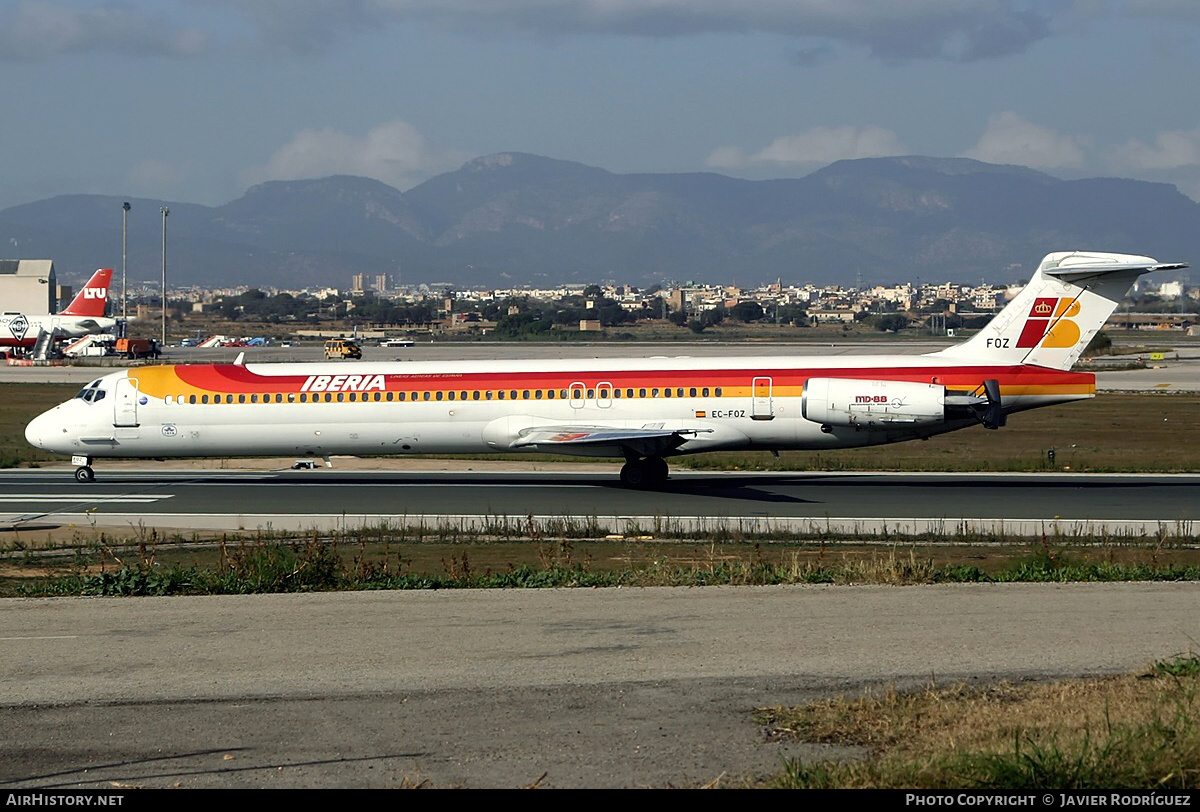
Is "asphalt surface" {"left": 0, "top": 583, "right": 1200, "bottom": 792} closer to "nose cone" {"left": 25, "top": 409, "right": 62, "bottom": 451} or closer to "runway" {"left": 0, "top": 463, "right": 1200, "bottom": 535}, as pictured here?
"runway" {"left": 0, "top": 463, "right": 1200, "bottom": 535}

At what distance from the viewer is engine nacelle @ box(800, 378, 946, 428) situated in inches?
1213

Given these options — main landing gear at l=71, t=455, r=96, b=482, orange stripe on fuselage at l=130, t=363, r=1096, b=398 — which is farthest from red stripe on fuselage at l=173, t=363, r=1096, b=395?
main landing gear at l=71, t=455, r=96, b=482

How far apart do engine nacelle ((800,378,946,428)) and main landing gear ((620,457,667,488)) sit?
3.99 metres

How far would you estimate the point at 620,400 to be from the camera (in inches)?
1276

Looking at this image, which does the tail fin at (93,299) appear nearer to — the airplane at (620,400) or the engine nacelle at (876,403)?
the airplane at (620,400)

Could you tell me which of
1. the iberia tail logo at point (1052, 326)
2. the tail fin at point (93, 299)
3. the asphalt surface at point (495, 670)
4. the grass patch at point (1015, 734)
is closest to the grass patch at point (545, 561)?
the asphalt surface at point (495, 670)

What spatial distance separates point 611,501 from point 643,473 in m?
2.70

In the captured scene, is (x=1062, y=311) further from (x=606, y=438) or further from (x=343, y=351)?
(x=343, y=351)

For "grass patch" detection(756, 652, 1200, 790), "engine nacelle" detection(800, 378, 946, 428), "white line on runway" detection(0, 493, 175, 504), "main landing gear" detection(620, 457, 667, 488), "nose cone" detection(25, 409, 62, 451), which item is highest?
"engine nacelle" detection(800, 378, 946, 428)

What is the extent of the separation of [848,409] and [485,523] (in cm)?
942

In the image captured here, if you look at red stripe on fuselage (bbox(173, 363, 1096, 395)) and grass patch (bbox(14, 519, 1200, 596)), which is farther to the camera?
red stripe on fuselage (bbox(173, 363, 1096, 395))
